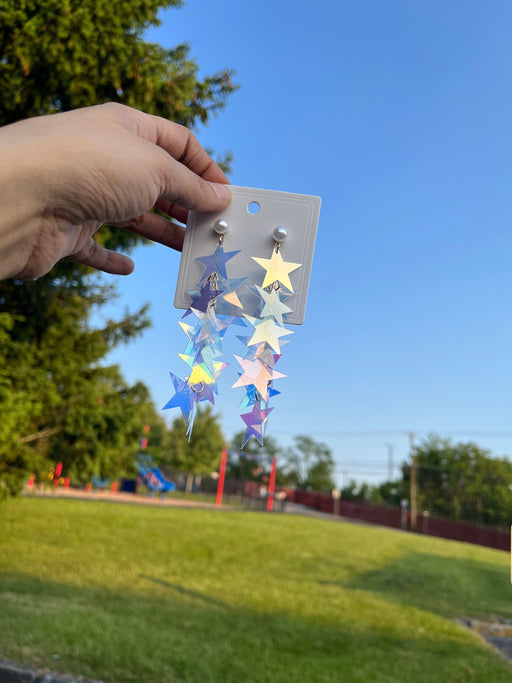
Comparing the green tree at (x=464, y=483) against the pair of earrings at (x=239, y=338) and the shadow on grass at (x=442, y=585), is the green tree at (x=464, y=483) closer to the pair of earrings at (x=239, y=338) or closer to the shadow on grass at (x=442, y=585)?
the shadow on grass at (x=442, y=585)

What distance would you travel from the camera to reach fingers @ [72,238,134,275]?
181 centimetres

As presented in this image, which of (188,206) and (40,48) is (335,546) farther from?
(188,206)

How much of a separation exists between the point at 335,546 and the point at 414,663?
402 inches

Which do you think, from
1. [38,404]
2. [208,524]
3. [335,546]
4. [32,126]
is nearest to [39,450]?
[38,404]

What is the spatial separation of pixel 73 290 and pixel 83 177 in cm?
867

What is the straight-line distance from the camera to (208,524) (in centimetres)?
1551

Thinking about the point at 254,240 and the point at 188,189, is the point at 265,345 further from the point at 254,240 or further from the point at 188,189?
the point at 188,189

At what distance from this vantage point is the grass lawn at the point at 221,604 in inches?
187

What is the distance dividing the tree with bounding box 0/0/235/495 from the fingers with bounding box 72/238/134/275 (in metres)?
5.72

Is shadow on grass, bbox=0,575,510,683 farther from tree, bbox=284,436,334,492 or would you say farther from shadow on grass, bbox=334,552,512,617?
tree, bbox=284,436,334,492

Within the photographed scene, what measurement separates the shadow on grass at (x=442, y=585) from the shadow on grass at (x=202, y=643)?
9.02 ft

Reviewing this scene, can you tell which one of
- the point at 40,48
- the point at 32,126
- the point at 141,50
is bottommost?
the point at 32,126

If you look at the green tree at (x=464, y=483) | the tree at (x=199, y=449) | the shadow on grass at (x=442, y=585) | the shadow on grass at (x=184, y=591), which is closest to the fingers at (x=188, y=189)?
the shadow on grass at (x=184, y=591)

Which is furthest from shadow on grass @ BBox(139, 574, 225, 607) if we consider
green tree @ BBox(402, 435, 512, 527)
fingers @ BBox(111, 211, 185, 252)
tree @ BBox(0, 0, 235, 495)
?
green tree @ BBox(402, 435, 512, 527)
